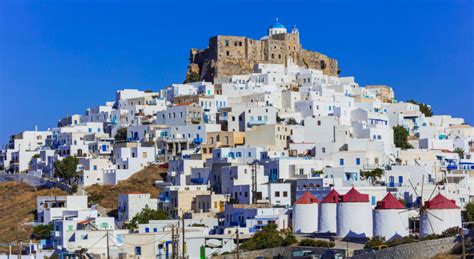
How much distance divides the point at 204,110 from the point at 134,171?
7783mm

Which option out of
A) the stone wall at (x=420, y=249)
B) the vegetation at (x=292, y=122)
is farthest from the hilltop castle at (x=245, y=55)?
the stone wall at (x=420, y=249)

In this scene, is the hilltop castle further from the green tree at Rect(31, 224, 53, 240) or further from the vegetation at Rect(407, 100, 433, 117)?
the green tree at Rect(31, 224, 53, 240)

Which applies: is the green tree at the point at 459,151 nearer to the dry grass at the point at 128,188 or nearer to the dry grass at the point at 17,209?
the dry grass at the point at 128,188

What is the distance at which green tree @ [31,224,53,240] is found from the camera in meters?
49.0

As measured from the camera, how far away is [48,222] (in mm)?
51156

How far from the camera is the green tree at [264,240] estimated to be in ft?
136

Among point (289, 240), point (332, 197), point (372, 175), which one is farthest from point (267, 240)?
point (372, 175)

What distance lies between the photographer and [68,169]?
58438 mm

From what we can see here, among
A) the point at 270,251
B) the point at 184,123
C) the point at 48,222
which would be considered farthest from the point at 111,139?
the point at 270,251

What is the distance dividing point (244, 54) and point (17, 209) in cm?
2328

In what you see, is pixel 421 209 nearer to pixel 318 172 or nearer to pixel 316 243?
pixel 316 243

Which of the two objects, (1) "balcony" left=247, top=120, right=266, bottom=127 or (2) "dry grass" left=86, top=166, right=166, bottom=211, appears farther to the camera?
(1) "balcony" left=247, top=120, right=266, bottom=127

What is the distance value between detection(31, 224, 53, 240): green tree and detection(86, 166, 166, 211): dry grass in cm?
491

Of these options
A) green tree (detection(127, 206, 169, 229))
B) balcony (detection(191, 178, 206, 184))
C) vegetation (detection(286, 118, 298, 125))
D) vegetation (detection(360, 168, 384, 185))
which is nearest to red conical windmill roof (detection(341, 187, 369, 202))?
vegetation (detection(360, 168, 384, 185))
